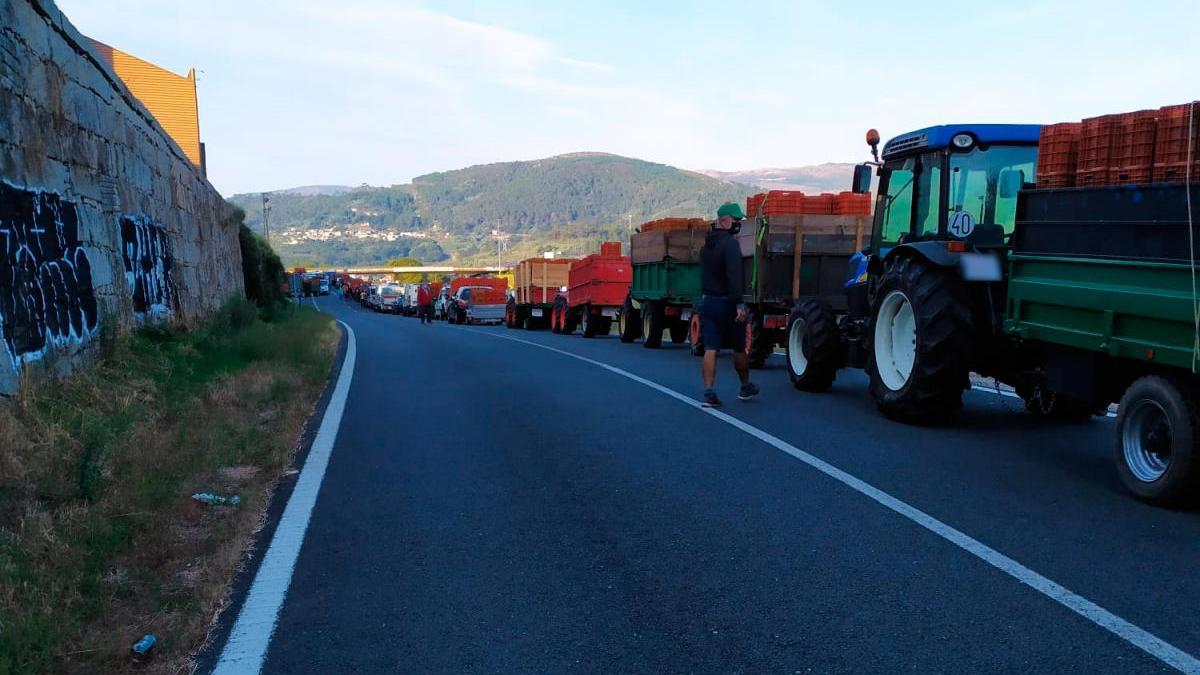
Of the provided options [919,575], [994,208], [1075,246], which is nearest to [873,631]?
[919,575]

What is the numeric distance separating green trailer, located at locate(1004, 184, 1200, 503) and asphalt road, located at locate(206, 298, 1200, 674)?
0.42 m

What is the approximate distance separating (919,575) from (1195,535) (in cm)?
179

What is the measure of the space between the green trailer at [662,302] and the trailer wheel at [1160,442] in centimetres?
1126

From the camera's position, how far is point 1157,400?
582cm

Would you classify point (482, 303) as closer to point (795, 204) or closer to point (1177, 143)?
point (795, 204)

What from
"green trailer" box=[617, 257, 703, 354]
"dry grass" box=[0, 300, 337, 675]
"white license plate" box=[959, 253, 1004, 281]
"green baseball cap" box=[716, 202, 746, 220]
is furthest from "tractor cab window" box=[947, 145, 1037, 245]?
"green trailer" box=[617, 257, 703, 354]

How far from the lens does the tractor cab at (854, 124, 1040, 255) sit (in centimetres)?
862

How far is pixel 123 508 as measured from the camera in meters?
5.79

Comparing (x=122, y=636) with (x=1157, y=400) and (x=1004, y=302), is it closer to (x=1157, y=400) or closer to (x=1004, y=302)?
(x=1157, y=400)

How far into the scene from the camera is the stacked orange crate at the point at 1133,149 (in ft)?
19.7

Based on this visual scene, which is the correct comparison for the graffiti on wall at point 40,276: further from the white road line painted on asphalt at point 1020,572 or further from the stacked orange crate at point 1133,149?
the stacked orange crate at point 1133,149

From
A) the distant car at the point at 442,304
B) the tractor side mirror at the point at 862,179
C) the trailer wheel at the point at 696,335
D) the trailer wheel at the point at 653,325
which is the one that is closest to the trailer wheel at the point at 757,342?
the trailer wheel at the point at 696,335

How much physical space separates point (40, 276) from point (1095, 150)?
8.48 meters

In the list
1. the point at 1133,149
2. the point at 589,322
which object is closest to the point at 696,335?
the point at 589,322
